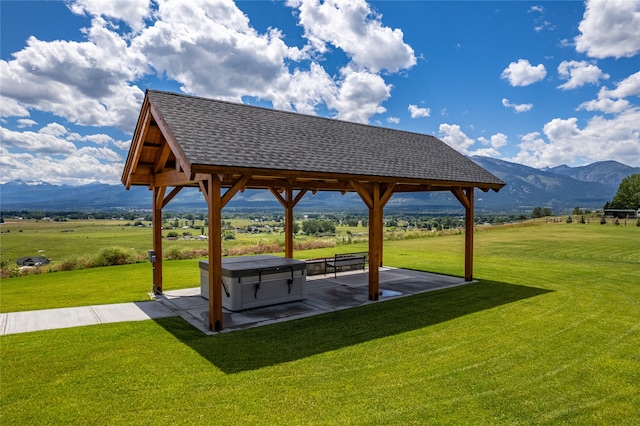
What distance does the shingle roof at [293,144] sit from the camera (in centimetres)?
789

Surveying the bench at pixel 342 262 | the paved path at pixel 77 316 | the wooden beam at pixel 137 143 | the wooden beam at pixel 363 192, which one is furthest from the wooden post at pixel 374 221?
the wooden beam at pixel 137 143

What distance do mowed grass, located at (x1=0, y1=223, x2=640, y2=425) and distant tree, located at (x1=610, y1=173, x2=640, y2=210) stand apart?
252 feet

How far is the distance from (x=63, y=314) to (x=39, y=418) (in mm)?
4825

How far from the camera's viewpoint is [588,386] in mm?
5160

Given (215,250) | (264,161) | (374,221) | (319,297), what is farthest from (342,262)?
(215,250)

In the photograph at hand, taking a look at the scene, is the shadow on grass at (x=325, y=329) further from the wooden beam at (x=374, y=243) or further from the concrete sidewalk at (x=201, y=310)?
the wooden beam at (x=374, y=243)

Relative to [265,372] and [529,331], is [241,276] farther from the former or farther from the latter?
[529,331]

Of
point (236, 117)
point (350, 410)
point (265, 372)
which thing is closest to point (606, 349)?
point (350, 410)

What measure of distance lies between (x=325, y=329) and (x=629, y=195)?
85504 mm

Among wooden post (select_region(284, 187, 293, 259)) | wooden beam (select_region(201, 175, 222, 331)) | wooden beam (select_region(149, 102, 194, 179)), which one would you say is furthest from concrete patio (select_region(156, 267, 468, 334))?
wooden beam (select_region(149, 102, 194, 179))

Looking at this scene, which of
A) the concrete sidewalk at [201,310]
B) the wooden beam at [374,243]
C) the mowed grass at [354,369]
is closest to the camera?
the mowed grass at [354,369]

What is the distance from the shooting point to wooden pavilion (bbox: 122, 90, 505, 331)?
7539 millimetres

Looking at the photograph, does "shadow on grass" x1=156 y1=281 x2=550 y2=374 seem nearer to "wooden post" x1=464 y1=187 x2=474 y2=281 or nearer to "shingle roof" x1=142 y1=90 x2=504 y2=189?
"wooden post" x1=464 y1=187 x2=474 y2=281

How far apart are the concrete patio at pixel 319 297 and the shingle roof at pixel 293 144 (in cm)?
324
